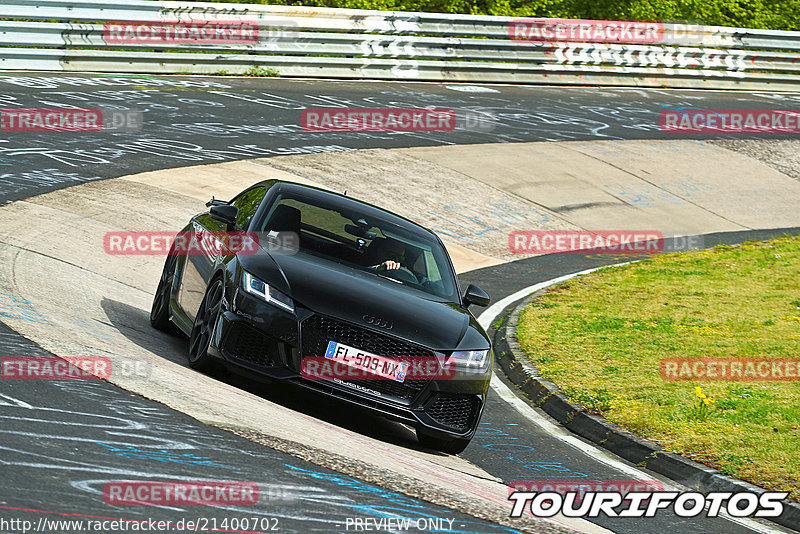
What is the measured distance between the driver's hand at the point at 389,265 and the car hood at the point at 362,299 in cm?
27

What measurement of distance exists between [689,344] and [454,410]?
4928 millimetres

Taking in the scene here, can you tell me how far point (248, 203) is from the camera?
372 inches

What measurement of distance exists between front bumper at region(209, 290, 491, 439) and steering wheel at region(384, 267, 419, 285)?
1.16 metres

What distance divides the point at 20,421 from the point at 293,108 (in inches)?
622

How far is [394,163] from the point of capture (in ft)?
62.8

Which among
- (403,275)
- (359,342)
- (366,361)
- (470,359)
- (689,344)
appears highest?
(403,275)

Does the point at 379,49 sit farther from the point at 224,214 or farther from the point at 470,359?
the point at 470,359

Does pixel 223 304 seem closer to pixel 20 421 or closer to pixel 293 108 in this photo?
pixel 20 421

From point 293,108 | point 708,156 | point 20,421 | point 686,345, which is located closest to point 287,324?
point 20,421

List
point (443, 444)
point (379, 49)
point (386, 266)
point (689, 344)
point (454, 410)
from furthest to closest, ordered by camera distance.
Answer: point (379, 49), point (689, 344), point (386, 266), point (443, 444), point (454, 410)

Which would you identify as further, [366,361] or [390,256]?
[390,256]

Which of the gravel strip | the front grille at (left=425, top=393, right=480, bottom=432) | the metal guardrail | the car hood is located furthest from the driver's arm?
the gravel strip

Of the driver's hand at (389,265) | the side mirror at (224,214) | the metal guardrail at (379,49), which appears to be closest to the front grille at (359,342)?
the driver's hand at (389,265)

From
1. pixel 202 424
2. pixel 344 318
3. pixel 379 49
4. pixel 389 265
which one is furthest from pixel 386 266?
pixel 379 49
